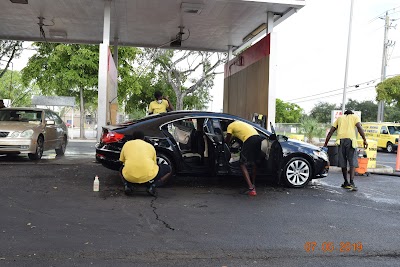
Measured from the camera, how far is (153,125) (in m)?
7.48

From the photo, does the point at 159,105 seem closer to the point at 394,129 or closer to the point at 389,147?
the point at 389,147

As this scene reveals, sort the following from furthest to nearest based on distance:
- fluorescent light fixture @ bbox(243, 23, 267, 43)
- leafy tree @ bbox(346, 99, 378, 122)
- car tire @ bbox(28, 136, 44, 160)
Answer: leafy tree @ bbox(346, 99, 378, 122), fluorescent light fixture @ bbox(243, 23, 267, 43), car tire @ bbox(28, 136, 44, 160)

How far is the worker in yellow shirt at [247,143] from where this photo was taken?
698cm

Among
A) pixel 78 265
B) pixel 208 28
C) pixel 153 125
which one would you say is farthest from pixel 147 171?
pixel 208 28

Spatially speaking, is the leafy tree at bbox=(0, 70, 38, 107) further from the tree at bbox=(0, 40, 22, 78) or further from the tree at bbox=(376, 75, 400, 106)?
the tree at bbox=(376, 75, 400, 106)

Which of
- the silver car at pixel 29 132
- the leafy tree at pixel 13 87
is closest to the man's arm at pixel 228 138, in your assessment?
the silver car at pixel 29 132

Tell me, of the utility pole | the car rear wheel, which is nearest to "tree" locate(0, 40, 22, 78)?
the car rear wheel

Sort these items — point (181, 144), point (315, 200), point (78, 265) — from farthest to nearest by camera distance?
point (181, 144) → point (315, 200) → point (78, 265)

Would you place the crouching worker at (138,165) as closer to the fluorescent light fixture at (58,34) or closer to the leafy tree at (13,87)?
the fluorescent light fixture at (58,34)

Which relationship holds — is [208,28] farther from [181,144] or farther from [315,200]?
[315,200]

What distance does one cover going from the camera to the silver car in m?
9.90

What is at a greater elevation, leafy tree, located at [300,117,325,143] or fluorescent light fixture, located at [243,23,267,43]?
fluorescent light fixture, located at [243,23,267,43]

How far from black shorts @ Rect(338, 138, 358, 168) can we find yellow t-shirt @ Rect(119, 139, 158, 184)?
4054 mm

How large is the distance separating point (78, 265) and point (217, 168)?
4.06 metres
